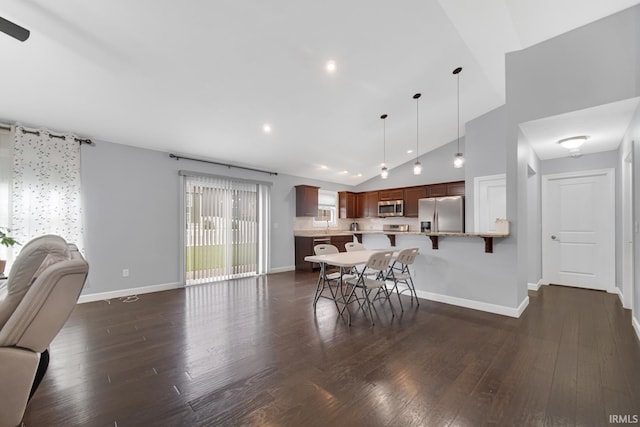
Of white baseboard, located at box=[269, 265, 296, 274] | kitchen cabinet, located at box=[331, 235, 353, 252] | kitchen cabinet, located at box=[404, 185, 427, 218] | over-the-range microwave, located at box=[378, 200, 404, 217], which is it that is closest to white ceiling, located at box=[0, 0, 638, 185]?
kitchen cabinet, located at box=[404, 185, 427, 218]

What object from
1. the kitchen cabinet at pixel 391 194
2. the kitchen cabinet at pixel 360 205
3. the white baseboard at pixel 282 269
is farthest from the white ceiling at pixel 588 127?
the white baseboard at pixel 282 269

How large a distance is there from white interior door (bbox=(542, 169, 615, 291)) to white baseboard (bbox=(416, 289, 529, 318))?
184 cm

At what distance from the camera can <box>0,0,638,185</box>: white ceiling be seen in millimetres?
2309

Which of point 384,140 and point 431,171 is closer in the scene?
point 384,140

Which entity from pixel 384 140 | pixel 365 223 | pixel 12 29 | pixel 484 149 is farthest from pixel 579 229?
pixel 12 29

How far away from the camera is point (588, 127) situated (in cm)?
329

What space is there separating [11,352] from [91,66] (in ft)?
8.77

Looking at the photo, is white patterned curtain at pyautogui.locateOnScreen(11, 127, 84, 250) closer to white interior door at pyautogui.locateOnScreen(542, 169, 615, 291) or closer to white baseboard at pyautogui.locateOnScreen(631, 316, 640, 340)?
white baseboard at pyautogui.locateOnScreen(631, 316, 640, 340)

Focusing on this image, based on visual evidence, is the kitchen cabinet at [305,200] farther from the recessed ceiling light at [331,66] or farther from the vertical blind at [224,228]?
the recessed ceiling light at [331,66]

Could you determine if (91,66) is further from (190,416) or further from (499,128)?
(499,128)

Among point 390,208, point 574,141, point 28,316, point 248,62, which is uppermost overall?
point 248,62

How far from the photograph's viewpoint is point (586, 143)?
12.7ft

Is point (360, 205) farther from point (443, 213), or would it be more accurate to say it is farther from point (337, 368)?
point (337, 368)

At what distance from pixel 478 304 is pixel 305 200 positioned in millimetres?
4229
